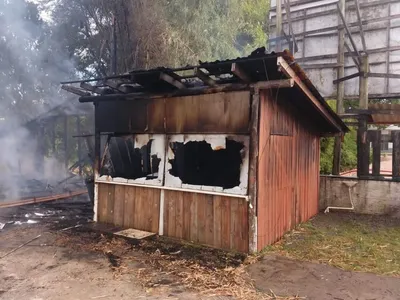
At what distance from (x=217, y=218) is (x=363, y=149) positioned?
5049 mm

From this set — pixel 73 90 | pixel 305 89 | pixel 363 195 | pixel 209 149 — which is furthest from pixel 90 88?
pixel 363 195

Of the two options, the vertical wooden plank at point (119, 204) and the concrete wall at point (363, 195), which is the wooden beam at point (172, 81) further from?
the concrete wall at point (363, 195)

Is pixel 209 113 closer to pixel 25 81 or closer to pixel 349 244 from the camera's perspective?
pixel 349 244

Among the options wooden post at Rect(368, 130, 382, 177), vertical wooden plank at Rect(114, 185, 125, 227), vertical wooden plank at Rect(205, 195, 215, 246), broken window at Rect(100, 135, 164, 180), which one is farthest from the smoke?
wooden post at Rect(368, 130, 382, 177)

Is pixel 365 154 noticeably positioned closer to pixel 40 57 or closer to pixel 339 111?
pixel 339 111

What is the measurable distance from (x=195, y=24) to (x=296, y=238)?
8.06m

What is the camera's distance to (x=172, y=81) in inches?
234

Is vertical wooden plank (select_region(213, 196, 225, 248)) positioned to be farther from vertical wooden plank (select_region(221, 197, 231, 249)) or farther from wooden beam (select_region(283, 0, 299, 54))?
wooden beam (select_region(283, 0, 299, 54))

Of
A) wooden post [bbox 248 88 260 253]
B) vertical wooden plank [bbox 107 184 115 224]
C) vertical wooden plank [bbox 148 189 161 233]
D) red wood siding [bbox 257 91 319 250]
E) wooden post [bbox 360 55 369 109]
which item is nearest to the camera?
wooden post [bbox 248 88 260 253]

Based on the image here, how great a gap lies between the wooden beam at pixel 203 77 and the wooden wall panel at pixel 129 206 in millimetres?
2457

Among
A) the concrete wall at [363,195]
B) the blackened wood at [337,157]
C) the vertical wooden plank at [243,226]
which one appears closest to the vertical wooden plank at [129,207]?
the vertical wooden plank at [243,226]

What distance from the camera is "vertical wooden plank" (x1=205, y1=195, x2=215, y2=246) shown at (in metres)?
5.90

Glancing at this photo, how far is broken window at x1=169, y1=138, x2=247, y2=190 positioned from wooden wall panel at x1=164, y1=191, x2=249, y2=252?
1.10 ft

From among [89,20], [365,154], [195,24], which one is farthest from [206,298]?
[89,20]
